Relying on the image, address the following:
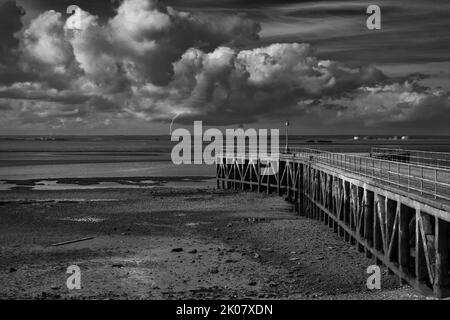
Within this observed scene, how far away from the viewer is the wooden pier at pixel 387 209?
49.3 ft

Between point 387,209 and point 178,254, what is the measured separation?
870 cm

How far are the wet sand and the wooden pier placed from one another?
0.77 m

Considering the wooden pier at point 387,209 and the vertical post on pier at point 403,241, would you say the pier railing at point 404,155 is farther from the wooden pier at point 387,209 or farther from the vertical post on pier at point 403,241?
the vertical post on pier at point 403,241

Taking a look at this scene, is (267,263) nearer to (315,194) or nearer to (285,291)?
(285,291)

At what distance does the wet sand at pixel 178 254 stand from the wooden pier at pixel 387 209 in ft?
2.52

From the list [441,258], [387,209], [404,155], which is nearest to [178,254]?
[387,209]

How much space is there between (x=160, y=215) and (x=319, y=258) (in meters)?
13.8

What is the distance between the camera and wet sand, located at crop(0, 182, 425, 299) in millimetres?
17250

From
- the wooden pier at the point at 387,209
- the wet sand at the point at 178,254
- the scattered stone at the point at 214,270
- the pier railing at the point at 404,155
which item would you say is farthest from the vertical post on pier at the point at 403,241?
the pier railing at the point at 404,155

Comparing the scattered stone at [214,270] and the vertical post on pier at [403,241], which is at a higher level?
the vertical post on pier at [403,241]

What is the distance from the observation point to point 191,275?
62.1ft

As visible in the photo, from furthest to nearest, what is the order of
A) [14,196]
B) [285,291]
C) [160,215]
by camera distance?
[14,196] < [160,215] < [285,291]

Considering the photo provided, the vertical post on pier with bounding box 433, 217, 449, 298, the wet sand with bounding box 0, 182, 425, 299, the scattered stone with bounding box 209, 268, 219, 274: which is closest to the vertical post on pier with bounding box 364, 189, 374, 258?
the wet sand with bounding box 0, 182, 425, 299
